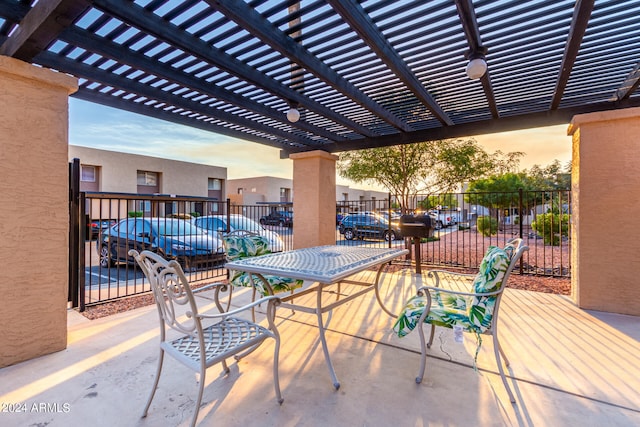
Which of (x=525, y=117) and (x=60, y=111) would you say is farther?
(x=525, y=117)

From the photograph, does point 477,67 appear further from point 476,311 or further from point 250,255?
point 250,255

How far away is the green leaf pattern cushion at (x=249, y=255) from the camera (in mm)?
2975

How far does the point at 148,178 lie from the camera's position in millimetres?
19281

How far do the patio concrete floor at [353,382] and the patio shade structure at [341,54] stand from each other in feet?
7.91

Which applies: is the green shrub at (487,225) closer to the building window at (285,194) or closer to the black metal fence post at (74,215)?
the black metal fence post at (74,215)

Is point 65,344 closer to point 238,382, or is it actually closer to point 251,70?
point 238,382

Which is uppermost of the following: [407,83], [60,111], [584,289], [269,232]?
[407,83]

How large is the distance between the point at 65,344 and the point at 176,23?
2844 millimetres

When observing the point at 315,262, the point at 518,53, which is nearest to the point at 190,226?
the point at 315,262

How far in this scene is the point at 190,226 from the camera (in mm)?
5664

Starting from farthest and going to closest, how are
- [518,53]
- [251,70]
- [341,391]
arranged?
[251,70] → [518,53] → [341,391]

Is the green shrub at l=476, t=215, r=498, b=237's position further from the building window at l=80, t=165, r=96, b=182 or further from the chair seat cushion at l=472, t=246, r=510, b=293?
the building window at l=80, t=165, r=96, b=182

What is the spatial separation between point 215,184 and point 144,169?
5.50 m

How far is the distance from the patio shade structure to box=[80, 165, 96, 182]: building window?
16047 millimetres
